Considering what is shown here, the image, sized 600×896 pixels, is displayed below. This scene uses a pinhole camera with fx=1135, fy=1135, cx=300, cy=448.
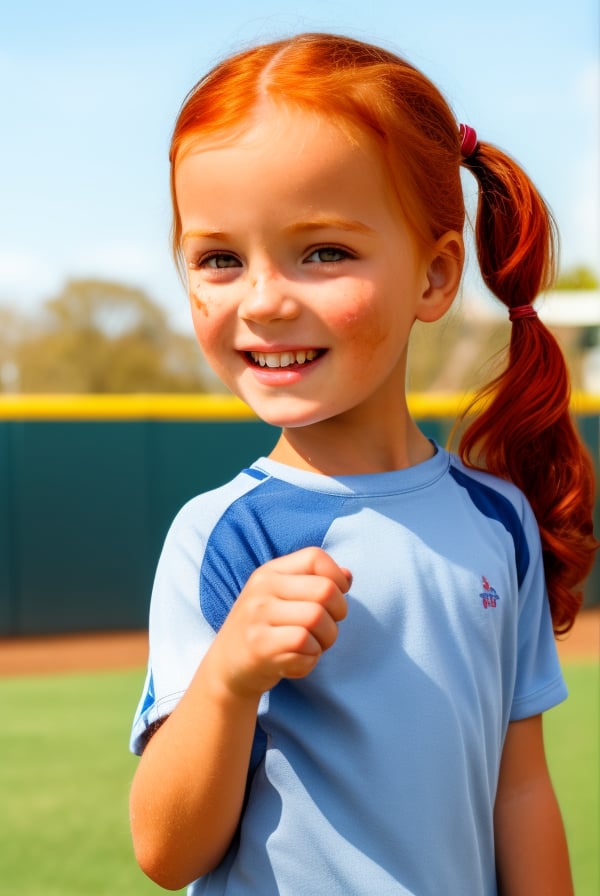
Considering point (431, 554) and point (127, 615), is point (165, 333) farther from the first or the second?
point (431, 554)

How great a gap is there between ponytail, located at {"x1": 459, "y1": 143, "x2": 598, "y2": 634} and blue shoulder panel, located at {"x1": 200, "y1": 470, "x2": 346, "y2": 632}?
39 cm

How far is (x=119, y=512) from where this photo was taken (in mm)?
7242

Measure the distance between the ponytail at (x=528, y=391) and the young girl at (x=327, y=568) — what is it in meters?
0.21

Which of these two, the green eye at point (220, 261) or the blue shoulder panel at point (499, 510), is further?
the blue shoulder panel at point (499, 510)

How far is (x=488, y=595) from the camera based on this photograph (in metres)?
1.31

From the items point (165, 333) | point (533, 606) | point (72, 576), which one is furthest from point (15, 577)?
point (165, 333)

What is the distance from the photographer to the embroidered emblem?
4.25 feet

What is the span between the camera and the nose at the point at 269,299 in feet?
3.81

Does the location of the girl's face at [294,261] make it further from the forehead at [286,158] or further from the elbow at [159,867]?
the elbow at [159,867]

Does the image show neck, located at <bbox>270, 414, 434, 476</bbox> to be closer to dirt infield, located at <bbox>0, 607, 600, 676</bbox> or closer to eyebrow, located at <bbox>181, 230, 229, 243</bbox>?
eyebrow, located at <bbox>181, 230, 229, 243</bbox>

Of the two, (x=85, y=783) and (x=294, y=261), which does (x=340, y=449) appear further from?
Result: (x=85, y=783)

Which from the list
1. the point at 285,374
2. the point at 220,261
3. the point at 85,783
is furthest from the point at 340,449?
the point at 85,783

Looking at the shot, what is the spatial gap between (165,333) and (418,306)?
137ft

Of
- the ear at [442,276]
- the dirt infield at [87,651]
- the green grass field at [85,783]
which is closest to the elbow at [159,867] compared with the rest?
the ear at [442,276]
